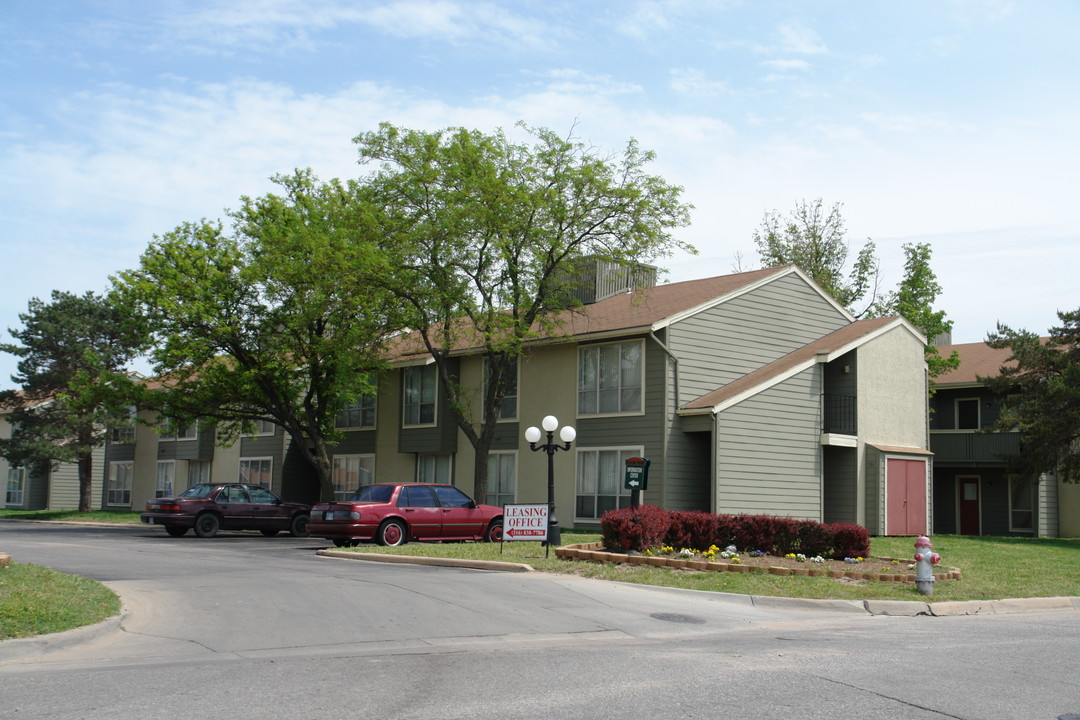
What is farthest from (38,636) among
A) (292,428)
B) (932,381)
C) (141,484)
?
(141,484)

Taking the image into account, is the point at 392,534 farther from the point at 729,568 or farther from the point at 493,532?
the point at 729,568

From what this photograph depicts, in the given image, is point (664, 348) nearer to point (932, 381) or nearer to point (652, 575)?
point (652, 575)

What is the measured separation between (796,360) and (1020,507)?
41.8 ft

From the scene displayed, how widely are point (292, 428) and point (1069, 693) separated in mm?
27053

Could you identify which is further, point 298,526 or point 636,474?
point 298,526

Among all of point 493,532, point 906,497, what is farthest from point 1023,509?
point 493,532

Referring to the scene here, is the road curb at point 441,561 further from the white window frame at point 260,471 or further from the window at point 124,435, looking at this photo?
the window at point 124,435

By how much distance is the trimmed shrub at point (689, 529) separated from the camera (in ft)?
60.8

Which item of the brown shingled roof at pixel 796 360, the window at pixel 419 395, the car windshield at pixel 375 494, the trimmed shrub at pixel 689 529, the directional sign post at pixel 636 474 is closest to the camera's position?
the trimmed shrub at pixel 689 529

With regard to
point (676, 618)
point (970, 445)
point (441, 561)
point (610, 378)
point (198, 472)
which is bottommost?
point (676, 618)

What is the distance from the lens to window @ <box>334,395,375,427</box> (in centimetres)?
3616

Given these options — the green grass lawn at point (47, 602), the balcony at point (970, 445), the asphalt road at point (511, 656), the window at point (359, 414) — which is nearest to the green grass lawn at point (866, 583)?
the asphalt road at point (511, 656)

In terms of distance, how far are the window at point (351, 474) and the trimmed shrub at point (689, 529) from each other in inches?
737

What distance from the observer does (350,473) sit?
121 feet
